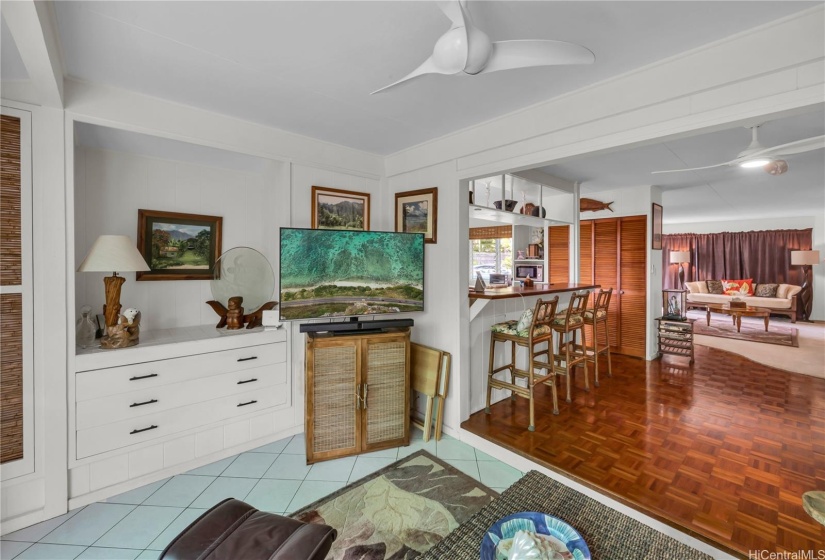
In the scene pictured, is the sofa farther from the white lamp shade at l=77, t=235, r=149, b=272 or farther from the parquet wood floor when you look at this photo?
the white lamp shade at l=77, t=235, r=149, b=272

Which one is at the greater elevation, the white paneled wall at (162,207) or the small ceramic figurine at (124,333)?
the white paneled wall at (162,207)

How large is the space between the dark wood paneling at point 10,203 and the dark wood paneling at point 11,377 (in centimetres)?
14

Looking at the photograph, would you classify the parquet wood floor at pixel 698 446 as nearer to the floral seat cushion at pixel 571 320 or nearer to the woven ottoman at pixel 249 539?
the floral seat cushion at pixel 571 320

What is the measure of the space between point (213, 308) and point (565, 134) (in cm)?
292

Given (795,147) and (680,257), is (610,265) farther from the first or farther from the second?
(680,257)

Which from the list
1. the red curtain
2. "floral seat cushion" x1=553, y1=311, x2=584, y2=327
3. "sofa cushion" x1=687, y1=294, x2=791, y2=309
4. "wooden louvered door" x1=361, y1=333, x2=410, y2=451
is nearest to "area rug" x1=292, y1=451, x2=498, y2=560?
"wooden louvered door" x1=361, y1=333, x2=410, y2=451

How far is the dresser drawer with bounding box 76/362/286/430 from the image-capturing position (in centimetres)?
213

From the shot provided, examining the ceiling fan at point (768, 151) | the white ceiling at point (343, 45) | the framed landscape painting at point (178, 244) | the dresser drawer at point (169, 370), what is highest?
the white ceiling at point (343, 45)

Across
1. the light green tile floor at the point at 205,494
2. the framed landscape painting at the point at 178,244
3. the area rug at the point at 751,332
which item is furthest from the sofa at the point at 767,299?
the framed landscape painting at the point at 178,244

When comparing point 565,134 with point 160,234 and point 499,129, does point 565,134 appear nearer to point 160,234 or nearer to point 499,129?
point 499,129

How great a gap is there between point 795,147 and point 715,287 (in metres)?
8.00

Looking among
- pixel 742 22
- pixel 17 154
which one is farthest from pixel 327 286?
pixel 742 22

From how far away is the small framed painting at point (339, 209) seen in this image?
3.04 metres

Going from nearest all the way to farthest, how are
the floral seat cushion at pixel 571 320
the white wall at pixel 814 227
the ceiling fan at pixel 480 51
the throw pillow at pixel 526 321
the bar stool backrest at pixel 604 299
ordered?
1. the ceiling fan at pixel 480 51
2. the throw pillow at pixel 526 321
3. the floral seat cushion at pixel 571 320
4. the bar stool backrest at pixel 604 299
5. the white wall at pixel 814 227
